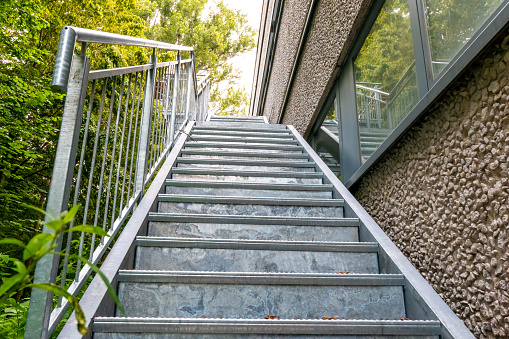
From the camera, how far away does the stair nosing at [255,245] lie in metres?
1.81

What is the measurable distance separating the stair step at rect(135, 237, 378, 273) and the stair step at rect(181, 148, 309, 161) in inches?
69.4

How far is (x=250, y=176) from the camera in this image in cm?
301

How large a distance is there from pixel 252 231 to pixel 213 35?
12706 mm

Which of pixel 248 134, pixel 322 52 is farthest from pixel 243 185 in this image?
pixel 322 52

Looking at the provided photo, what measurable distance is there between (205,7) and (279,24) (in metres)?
6.94

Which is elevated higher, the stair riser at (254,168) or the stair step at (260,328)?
the stair riser at (254,168)

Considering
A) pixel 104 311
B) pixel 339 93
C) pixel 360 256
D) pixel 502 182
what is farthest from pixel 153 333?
pixel 339 93

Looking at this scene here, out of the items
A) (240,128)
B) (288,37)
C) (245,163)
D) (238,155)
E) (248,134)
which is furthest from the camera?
(288,37)

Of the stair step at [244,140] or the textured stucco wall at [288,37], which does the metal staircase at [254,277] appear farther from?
the textured stucco wall at [288,37]

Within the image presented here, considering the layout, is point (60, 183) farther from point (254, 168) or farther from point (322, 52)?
point (322, 52)

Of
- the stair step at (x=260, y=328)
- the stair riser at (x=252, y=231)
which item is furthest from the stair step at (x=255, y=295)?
the stair riser at (x=252, y=231)

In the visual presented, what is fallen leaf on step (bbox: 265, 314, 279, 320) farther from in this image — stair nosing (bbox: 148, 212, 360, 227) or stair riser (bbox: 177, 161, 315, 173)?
stair riser (bbox: 177, 161, 315, 173)

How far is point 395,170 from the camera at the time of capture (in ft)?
7.26

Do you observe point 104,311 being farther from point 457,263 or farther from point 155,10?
point 155,10
